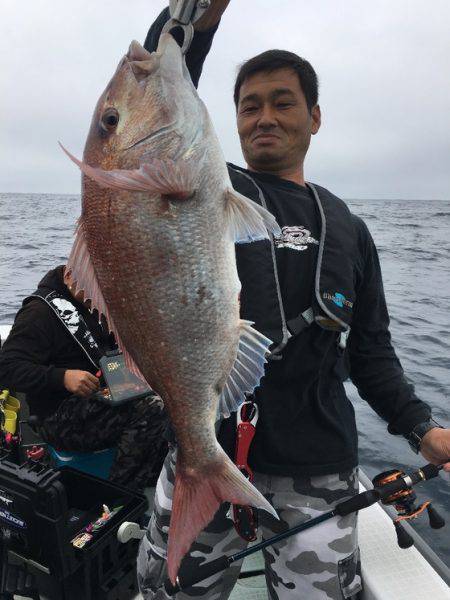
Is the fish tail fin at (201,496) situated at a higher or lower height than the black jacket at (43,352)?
higher

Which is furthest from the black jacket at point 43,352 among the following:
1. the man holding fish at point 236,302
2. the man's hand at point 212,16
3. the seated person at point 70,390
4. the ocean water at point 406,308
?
the man's hand at point 212,16

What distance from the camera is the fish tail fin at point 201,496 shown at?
1.56 m

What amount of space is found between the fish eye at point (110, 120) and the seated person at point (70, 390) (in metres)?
2.26

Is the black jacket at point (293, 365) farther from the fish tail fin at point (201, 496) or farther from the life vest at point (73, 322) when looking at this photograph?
the life vest at point (73, 322)

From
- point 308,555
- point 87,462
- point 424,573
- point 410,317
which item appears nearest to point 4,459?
point 87,462

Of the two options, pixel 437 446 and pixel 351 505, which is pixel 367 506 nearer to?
pixel 351 505

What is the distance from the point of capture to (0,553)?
2.85 metres

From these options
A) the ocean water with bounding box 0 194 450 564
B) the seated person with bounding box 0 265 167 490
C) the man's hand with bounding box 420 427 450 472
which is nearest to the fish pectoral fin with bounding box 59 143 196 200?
the ocean water with bounding box 0 194 450 564

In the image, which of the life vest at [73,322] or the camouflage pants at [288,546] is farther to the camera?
the life vest at [73,322]

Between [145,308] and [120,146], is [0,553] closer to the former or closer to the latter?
[145,308]

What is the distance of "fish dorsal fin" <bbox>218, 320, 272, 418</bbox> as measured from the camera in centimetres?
158

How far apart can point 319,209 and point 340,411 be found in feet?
2.89

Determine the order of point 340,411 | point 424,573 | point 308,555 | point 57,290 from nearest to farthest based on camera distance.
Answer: point 308,555 → point 340,411 → point 424,573 → point 57,290

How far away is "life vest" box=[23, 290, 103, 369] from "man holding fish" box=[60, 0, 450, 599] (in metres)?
1.76
